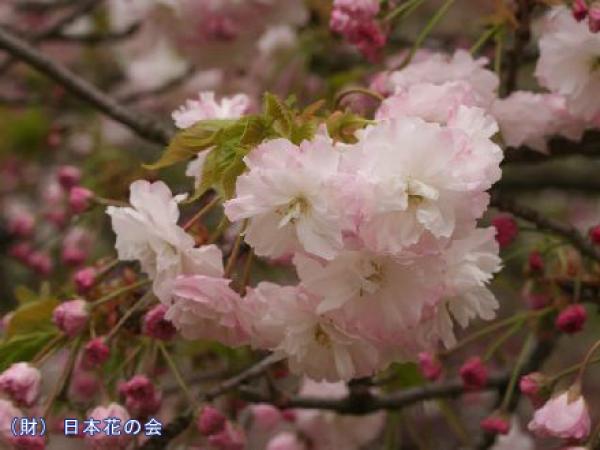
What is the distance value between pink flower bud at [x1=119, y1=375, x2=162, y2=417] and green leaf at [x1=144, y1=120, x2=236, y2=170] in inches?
11.1

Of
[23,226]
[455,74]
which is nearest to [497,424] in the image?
[455,74]

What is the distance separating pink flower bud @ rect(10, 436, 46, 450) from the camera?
1.16m

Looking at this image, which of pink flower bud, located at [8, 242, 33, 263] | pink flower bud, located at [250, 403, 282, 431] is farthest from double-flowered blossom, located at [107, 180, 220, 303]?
pink flower bud, located at [8, 242, 33, 263]

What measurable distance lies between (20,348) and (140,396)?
0.15 meters

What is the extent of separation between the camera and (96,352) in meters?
1.19

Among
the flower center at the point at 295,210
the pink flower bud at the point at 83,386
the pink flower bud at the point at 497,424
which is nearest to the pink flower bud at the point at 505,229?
the pink flower bud at the point at 497,424

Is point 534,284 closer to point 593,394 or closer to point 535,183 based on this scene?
point 535,183

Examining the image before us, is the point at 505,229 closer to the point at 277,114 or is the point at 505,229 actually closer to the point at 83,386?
the point at 277,114

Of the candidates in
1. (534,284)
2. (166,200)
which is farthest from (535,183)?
(166,200)

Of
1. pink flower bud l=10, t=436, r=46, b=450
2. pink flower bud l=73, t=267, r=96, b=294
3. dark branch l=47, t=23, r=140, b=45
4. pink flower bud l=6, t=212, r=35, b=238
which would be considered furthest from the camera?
dark branch l=47, t=23, r=140, b=45

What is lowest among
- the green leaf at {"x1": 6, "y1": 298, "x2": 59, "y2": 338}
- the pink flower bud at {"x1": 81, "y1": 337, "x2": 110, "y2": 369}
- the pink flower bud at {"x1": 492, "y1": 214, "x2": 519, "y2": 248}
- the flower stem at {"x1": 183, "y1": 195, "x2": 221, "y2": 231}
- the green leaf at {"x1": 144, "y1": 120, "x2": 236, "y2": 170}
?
the green leaf at {"x1": 6, "y1": 298, "x2": 59, "y2": 338}

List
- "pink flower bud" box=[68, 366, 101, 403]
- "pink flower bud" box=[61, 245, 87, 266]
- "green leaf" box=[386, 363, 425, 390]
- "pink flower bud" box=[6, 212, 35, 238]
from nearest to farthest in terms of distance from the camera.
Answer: "green leaf" box=[386, 363, 425, 390] < "pink flower bud" box=[61, 245, 87, 266] < "pink flower bud" box=[68, 366, 101, 403] < "pink flower bud" box=[6, 212, 35, 238]

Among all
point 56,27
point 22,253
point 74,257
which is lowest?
point 22,253

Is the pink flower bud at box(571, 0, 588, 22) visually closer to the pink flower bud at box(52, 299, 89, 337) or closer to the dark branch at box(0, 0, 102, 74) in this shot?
the pink flower bud at box(52, 299, 89, 337)
